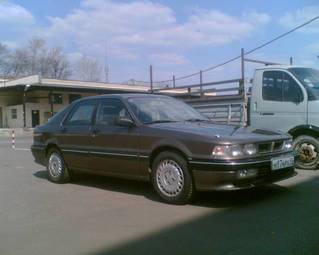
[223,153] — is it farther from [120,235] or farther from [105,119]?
[105,119]

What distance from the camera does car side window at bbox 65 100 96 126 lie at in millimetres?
8047

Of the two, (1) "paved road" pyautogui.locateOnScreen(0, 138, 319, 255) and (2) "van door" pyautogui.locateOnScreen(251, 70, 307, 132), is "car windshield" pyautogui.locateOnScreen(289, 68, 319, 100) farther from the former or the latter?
(1) "paved road" pyautogui.locateOnScreen(0, 138, 319, 255)

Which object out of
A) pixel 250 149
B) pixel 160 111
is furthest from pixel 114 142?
pixel 250 149

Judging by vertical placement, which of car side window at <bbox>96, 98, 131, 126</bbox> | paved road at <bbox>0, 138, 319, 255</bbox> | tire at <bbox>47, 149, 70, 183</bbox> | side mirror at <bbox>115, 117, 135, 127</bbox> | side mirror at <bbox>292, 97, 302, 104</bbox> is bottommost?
paved road at <bbox>0, 138, 319, 255</bbox>

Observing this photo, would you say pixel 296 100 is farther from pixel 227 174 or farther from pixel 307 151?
pixel 227 174

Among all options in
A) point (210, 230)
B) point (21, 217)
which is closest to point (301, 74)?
point (210, 230)

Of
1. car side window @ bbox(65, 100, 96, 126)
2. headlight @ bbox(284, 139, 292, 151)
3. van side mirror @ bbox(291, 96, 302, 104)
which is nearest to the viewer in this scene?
headlight @ bbox(284, 139, 292, 151)

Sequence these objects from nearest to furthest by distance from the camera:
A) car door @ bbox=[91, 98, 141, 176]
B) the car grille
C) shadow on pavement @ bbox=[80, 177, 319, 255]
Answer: shadow on pavement @ bbox=[80, 177, 319, 255] → the car grille → car door @ bbox=[91, 98, 141, 176]

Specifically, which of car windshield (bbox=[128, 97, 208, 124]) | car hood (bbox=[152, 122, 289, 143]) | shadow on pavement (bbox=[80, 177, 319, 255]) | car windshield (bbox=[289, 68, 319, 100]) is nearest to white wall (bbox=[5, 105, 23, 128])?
car windshield (bbox=[289, 68, 319, 100])

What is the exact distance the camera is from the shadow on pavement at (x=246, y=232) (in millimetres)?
4395

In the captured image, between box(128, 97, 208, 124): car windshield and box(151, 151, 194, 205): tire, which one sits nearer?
box(151, 151, 194, 205): tire

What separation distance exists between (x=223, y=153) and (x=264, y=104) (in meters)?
4.14

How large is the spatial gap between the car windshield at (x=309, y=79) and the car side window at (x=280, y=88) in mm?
141

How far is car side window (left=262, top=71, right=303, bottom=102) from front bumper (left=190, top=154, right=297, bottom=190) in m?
3.43
